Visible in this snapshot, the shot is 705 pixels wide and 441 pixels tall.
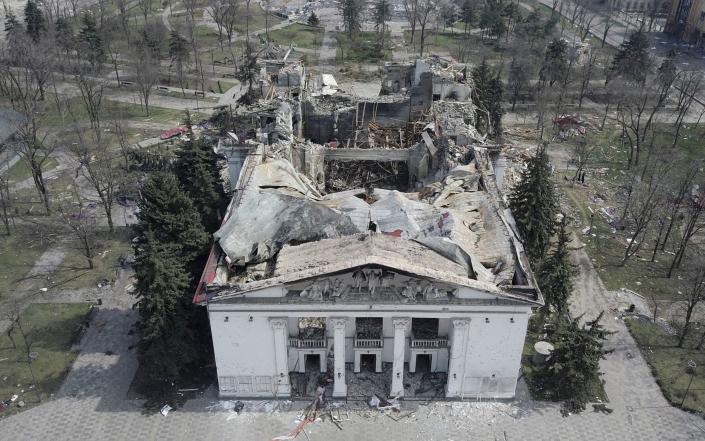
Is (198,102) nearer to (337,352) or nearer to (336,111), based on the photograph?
(336,111)

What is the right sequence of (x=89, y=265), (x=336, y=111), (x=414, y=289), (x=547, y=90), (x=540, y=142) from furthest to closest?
(x=547, y=90) < (x=540, y=142) < (x=336, y=111) < (x=89, y=265) < (x=414, y=289)

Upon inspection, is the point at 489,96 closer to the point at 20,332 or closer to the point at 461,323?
the point at 461,323

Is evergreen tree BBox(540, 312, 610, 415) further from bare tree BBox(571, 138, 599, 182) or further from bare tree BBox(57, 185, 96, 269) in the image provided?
bare tree BBox(57, 185, 96, 269)

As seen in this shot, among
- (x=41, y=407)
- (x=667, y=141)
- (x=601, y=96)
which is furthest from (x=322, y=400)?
(x=601, y=96)

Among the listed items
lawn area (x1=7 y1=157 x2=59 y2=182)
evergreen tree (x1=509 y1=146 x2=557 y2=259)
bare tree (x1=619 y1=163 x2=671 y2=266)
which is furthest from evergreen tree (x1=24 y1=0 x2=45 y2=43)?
bare tree (x1=619 y1=163 x2=671 y2=266)

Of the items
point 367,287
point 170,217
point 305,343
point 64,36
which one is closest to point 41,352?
point 170,217

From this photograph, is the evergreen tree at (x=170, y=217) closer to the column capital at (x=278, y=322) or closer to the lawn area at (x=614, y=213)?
the column capital at (x=278, y=322)

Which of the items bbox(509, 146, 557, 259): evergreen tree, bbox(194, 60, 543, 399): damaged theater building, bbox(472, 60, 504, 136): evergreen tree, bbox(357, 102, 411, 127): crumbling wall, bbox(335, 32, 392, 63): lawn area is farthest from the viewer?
bbox(335, 32, 392, 63): lawn area
